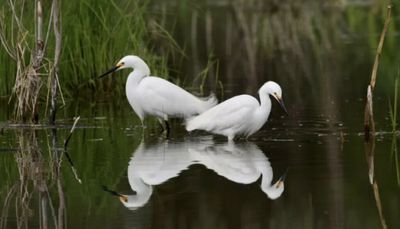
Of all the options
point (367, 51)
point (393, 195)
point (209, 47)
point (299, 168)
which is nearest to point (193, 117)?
point (299, 168)

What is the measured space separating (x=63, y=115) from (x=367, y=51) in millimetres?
7813

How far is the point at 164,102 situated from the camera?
1220 cm

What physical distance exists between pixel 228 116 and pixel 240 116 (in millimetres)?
163

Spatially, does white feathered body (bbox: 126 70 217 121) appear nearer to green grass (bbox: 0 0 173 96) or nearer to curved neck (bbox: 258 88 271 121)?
curved neck (bbox: 258 88 271 121)

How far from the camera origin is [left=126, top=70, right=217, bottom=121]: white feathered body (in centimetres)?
1221

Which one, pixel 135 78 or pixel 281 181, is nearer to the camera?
pixel 281 181

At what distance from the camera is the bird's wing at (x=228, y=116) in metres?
11.0

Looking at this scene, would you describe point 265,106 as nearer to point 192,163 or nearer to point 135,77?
point 192,163

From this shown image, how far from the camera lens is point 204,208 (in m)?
7.57

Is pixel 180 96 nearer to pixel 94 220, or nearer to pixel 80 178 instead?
pixel 80 178

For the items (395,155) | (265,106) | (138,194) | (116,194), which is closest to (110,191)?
(116,194)

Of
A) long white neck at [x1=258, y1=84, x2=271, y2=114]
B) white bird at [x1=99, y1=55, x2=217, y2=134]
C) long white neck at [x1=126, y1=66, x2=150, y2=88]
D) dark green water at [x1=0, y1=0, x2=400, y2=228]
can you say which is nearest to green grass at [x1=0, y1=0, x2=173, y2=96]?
dark green water at [x1=0, y1=0, x2=400, y2=228]

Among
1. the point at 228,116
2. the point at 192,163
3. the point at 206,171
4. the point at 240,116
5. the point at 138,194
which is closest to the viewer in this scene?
the point at 138,194

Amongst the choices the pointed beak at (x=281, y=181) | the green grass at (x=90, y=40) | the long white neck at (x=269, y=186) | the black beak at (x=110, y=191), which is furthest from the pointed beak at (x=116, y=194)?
the green grass at (x=90, y=40)
